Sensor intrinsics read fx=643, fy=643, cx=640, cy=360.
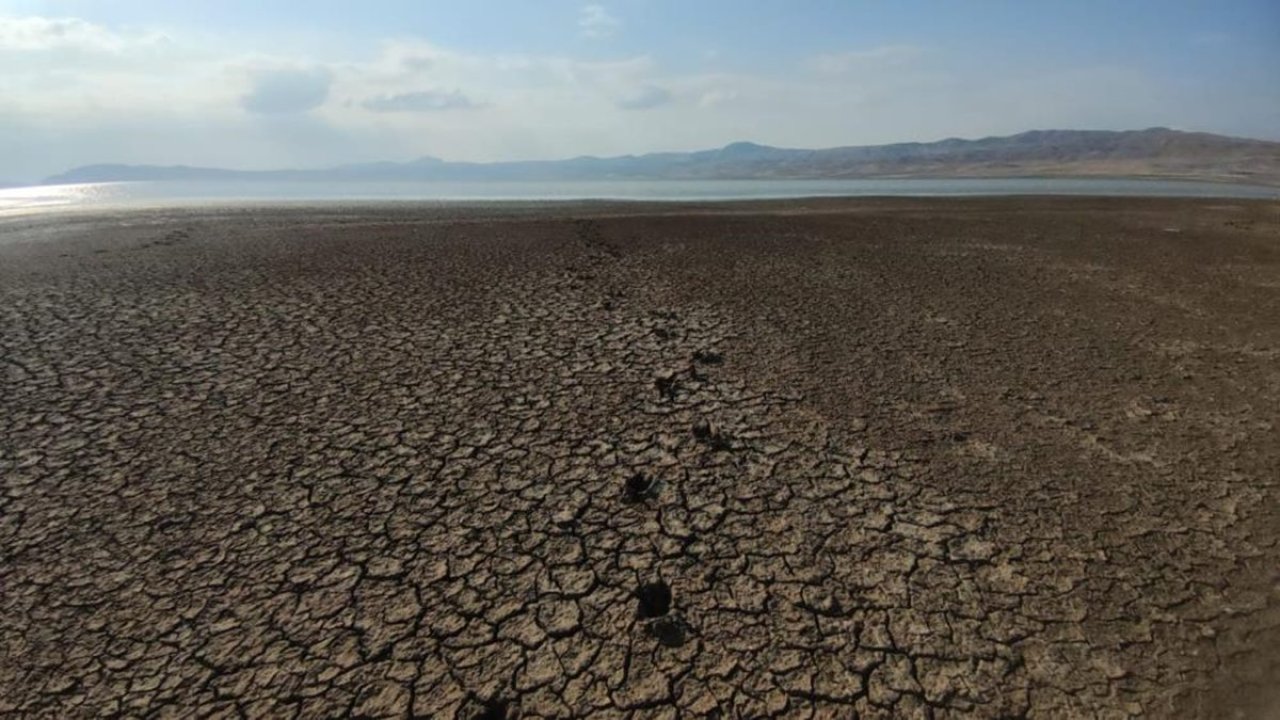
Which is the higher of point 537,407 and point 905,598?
point 537,407

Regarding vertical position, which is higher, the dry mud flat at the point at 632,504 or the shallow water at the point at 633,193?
the shallow water at the point at 633,193

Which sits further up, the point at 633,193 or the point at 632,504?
the point at 633,193

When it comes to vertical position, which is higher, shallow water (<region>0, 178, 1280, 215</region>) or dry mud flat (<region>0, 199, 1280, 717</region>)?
shallow water (<region>0, 178, 1280, 215</region>)

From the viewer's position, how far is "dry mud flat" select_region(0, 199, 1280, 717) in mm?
3398

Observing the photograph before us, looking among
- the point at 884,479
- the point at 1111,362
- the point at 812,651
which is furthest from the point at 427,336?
the point at 1111,362

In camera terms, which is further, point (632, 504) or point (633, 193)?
point (633, 193)

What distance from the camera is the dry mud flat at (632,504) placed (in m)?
3.40

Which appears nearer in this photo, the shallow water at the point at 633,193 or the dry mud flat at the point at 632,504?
the dry mud flat at the point at 632,504

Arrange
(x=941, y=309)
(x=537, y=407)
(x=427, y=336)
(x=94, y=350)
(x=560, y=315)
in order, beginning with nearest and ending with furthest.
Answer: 1. (x=537, y=407)
2. (x=94, y=350)
3. (x=427, y=336)
4. (x=560, y=315)
5. (x=941, y=309)

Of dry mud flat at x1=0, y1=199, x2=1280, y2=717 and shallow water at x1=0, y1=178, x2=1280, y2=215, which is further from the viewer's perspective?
shallow water at x1=0, y1=178, x2=1280, y2=215

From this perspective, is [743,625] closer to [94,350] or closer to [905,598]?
[905,598]

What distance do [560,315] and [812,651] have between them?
21.7 ft

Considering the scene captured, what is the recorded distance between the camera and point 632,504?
16.1 feet

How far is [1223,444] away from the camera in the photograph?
573 cm
